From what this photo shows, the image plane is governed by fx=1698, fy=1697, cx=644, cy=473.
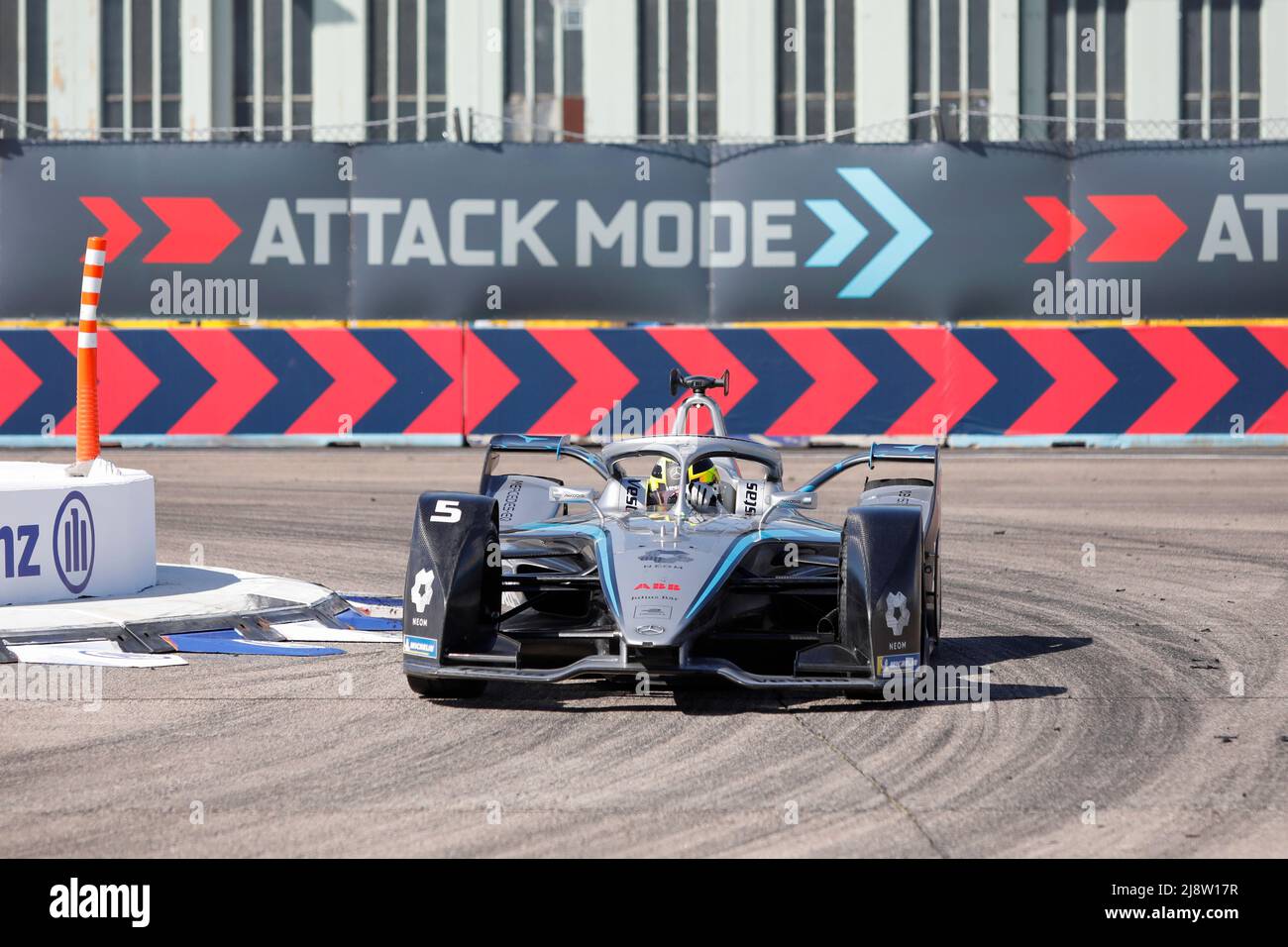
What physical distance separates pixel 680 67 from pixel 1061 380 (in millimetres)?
13669

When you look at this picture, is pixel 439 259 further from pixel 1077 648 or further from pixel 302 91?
pixel 302 91

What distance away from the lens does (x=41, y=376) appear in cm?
1838

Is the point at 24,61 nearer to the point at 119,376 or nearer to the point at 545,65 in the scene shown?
the point at 545,65

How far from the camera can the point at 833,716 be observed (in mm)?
7199

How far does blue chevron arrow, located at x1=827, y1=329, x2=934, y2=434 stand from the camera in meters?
A: 18.4

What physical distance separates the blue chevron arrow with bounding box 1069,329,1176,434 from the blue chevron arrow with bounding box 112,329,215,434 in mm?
9596

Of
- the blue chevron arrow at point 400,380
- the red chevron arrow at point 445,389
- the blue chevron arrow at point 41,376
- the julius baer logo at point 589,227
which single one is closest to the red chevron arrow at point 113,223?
the blue chevron arrow at point 41,376

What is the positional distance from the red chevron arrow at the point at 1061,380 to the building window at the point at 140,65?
1804 centimetres

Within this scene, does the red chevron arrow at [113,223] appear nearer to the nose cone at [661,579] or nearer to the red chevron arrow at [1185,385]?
the red chevron arrow at [1185,385]

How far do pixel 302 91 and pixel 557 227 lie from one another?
14037 millimetres

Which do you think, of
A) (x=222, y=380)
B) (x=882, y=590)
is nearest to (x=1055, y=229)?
(x=222, y=380)
